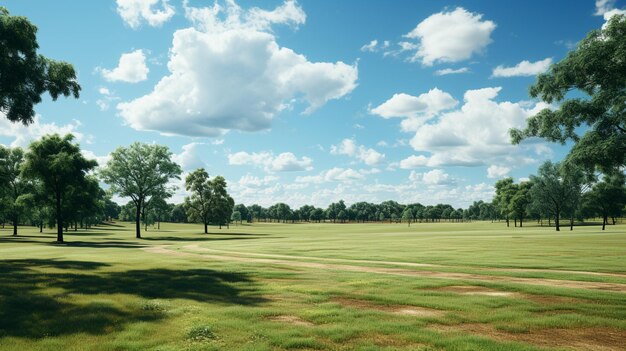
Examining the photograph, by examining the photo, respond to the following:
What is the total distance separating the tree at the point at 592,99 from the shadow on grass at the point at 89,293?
24.4m

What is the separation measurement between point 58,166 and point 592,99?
195ft

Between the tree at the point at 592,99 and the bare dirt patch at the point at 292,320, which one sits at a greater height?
the tree at the point at 592,99

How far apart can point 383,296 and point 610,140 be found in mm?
21254

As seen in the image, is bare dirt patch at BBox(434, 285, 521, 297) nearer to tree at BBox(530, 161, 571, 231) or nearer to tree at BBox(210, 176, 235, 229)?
tree at BBox(210, 176, 235, 229)

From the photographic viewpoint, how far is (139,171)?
233ft

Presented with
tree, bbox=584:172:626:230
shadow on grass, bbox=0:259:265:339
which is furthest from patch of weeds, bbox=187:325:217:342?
tree, bbox=584:172:626:230

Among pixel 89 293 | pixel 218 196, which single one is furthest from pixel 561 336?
pixel 218 196

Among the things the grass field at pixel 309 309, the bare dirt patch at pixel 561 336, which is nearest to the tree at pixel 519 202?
the grass field at pixel 309 309

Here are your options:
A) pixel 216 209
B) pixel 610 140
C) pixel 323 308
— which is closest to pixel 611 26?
pixel 610 140

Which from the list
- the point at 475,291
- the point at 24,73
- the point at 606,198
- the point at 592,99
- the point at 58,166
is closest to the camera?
the point at 475,291

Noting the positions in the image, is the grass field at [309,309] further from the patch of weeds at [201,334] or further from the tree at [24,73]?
the tree at [24,73]

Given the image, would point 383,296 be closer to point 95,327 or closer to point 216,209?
point 95,327

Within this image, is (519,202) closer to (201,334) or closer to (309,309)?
(309,309)

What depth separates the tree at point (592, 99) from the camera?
2639cm
